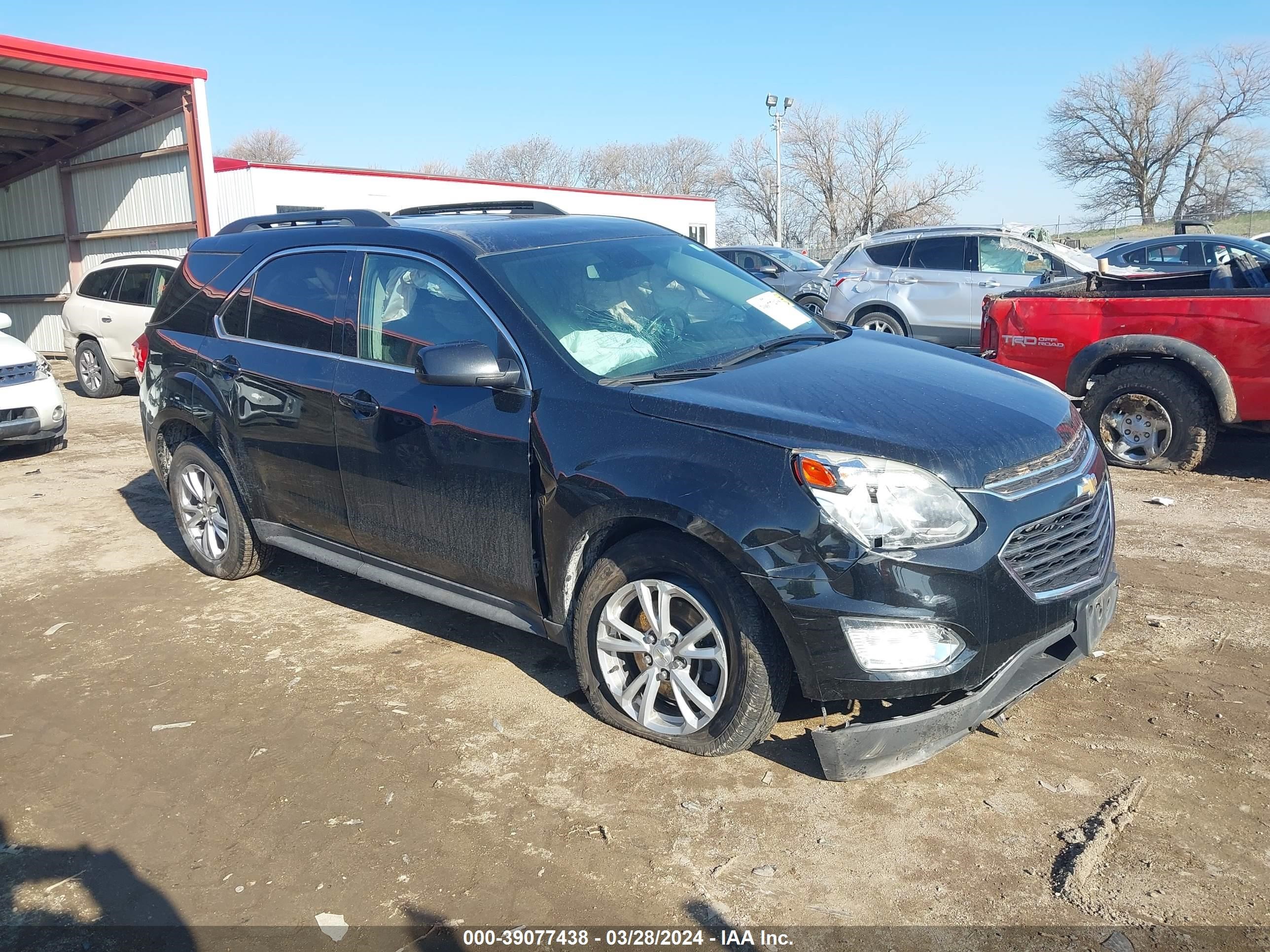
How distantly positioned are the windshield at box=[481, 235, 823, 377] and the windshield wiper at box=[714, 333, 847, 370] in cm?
4

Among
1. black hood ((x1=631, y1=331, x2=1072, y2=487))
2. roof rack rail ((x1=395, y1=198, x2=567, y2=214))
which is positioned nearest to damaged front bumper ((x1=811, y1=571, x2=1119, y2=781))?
black hood ((x1=631, y1=331, x2=1072, y2=487))

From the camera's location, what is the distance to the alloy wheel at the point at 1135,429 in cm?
738

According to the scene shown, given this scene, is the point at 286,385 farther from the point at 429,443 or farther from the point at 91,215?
the point at 91,215

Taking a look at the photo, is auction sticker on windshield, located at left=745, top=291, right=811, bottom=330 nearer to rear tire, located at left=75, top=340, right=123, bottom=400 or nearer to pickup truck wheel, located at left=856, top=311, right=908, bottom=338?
pickup truck wheel, located at left=856, top=311, right=908, bottom=338

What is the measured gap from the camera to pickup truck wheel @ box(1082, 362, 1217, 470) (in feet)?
23.5

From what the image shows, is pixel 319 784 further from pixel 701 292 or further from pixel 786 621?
pixel 701 292

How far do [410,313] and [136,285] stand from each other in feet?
33.9

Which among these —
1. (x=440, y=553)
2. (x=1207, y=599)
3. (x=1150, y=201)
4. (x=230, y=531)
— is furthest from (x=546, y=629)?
(x=1150, y=201)

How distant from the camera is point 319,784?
144 inches

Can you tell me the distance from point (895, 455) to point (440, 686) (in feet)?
7.35

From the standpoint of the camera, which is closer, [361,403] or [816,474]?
[816,474]

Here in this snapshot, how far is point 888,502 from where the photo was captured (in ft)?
10.5

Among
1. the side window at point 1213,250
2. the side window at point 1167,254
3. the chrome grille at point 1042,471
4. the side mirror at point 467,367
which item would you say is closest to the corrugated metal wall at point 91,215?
the side mirror at point 467,367

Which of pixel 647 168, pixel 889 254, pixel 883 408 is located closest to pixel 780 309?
pixel 883 408
